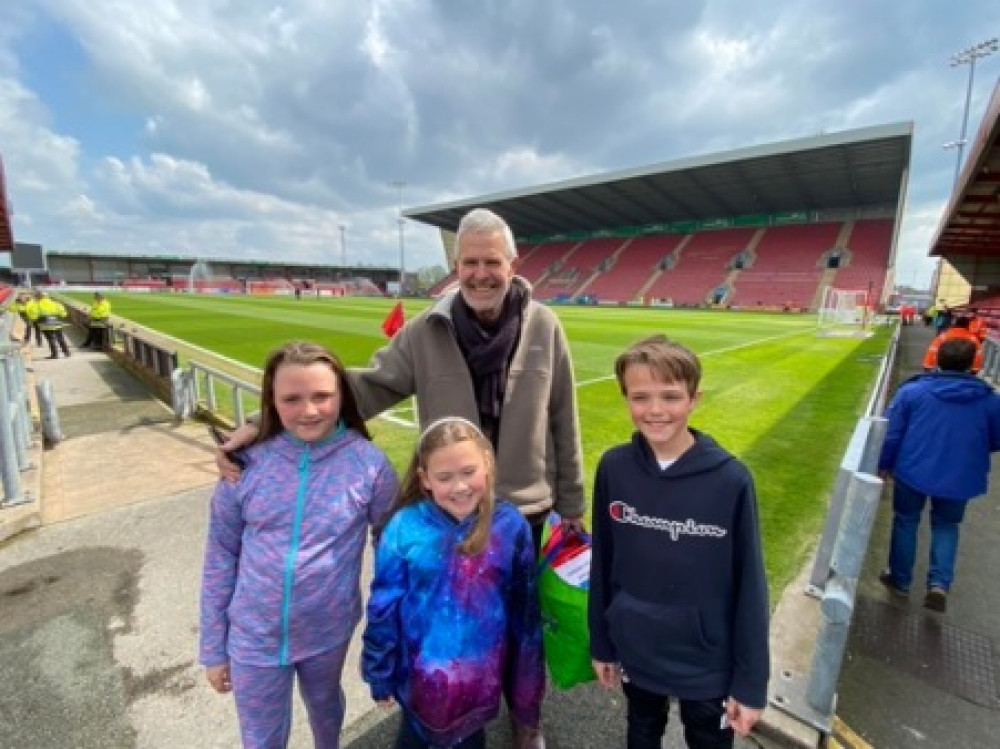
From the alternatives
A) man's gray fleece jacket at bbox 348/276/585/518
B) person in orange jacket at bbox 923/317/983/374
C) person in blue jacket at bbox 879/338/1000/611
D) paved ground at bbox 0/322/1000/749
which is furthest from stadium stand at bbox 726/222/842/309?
man's gray fleece jacket at bbox 348/276/585/518

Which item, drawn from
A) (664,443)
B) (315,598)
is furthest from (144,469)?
(664,443)

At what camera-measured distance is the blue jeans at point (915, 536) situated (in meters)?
3.09

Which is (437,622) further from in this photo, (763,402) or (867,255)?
(867,255)

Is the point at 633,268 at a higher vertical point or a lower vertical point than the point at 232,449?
higher

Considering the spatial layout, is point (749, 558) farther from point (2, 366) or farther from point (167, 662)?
point (2, 366)

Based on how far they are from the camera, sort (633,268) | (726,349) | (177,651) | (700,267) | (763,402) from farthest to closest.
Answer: (633,268) → (700,267) → (726,349) → (763,402) → (177,651)

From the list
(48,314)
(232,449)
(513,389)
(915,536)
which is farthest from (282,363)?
(48,314)

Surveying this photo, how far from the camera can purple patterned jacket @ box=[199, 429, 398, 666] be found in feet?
5.48

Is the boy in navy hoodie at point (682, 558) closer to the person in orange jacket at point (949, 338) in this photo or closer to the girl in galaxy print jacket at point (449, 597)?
the girl in galaxy print jacket at point (449, 597)

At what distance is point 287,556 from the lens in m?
1.69

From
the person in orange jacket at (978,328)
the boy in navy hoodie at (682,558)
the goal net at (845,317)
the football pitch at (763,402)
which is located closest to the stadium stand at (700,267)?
the goal net at (845,317)

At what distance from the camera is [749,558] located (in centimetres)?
152

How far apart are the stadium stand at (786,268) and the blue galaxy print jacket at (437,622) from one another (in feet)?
168

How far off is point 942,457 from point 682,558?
2683mm
